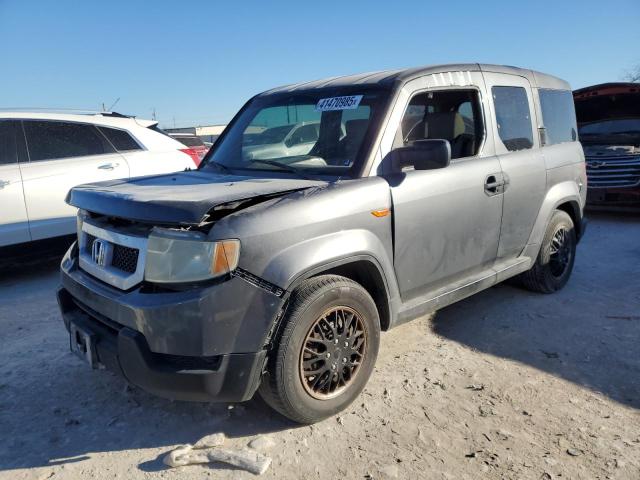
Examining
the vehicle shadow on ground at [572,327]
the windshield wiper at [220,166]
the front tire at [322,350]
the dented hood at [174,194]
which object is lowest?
the vehicle shadow on ground at [572,327]

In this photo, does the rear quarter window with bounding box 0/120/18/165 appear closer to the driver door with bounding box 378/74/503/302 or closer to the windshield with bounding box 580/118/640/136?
the driver door with bounding box 378/74/503/302

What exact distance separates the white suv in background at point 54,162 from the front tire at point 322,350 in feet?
13.4

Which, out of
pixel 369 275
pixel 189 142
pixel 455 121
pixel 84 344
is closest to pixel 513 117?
pixel 455 121

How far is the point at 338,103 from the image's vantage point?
3289 mm

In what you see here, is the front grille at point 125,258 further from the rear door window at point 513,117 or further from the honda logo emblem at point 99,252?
the rear door window at point 513,117

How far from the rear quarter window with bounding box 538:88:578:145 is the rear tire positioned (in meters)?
0.71

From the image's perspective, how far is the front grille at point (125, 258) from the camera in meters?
2.48

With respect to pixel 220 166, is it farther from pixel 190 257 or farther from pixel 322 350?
pixel 322 350

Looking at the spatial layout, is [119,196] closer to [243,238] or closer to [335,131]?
[243,238]

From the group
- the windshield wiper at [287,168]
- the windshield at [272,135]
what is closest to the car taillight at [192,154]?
the windshield at [272,135]

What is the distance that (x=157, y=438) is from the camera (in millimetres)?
2666

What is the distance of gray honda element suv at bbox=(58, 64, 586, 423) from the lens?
229 cm

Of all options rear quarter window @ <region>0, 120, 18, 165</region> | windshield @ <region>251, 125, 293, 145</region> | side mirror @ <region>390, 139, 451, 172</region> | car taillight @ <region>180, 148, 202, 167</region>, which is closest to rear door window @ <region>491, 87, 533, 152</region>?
side mirror @ <region>390, 139, 451, 172</region>

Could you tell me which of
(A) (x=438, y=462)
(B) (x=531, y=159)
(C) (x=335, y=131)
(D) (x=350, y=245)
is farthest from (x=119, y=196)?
(B) (x=531, y=159)
